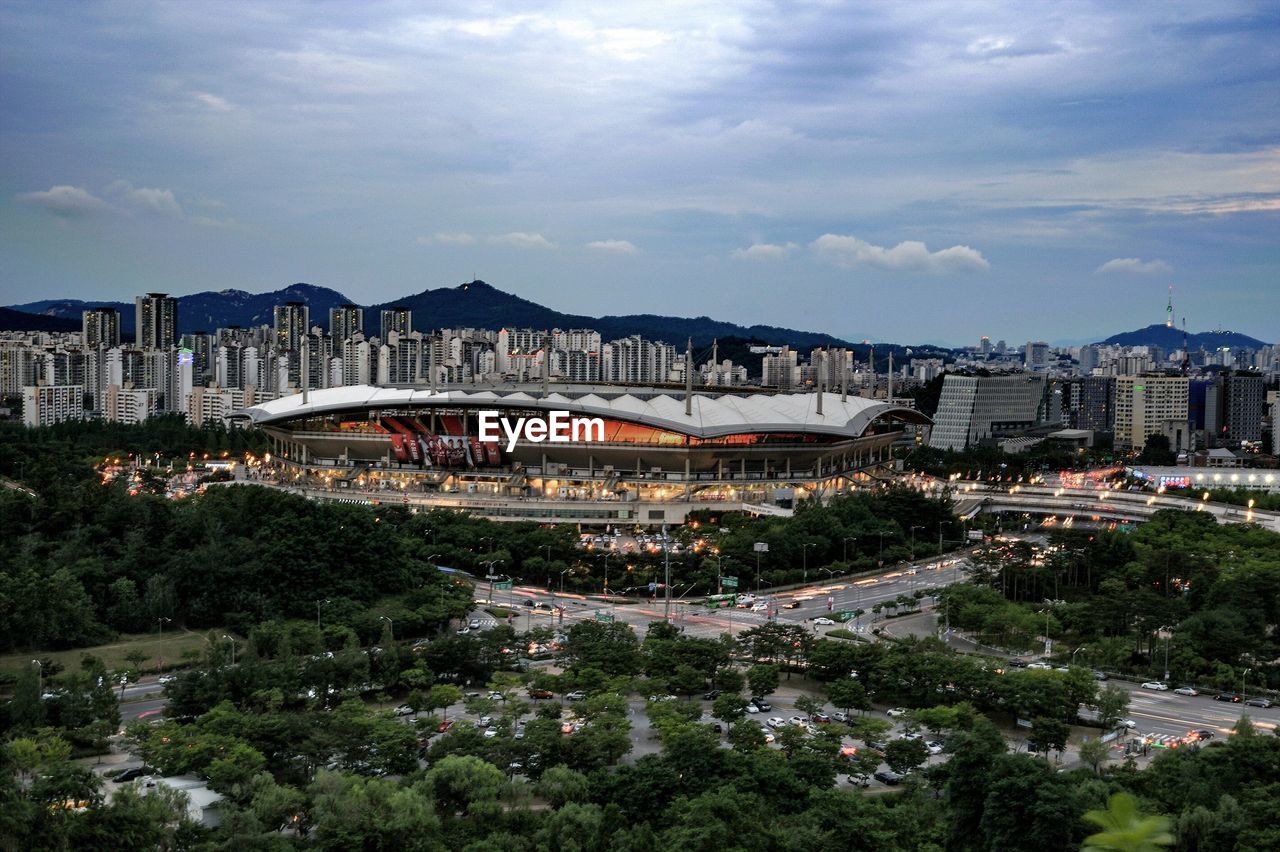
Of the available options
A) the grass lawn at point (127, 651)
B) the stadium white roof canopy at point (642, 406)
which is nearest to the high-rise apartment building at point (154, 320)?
the stadium white roof canopy at point (642, 406)

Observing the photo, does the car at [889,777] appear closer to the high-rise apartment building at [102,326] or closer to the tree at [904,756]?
the tree at [904,756]

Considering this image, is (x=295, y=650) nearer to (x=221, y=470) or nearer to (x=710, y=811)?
(x=710, y=811)

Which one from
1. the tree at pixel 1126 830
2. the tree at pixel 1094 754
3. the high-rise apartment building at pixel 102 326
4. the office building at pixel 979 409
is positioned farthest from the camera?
the high-rise apartment building at pixel 102 326

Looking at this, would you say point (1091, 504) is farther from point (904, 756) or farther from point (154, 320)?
point (154, 320)

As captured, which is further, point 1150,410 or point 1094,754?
point 1150,410

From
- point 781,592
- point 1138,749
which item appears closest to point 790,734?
point 1138,749

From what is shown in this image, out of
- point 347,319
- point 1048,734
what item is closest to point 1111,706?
point 1048,734

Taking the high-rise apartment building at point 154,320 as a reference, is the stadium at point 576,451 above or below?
below
